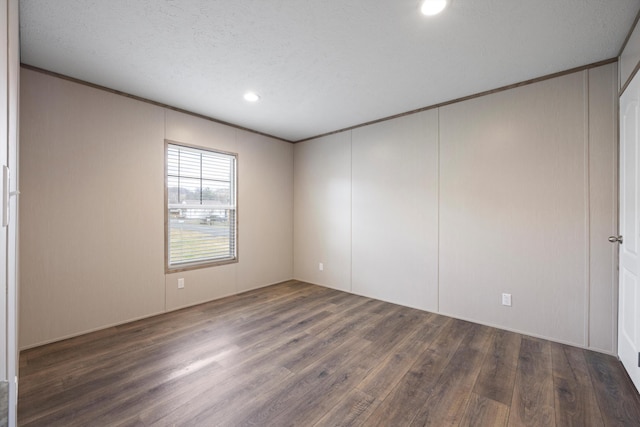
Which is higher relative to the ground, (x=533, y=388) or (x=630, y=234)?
(x=630, y=234)

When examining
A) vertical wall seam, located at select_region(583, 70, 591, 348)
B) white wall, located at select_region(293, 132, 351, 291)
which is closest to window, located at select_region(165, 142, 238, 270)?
white wall, located at select_region(293, 132, 351, 291)

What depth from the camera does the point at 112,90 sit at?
2.90 m

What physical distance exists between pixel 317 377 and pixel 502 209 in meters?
2.42

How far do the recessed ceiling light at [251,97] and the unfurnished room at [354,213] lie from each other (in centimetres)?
6

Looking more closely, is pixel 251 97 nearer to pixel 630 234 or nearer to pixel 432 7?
pixel 432 7

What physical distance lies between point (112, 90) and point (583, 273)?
16.0ft

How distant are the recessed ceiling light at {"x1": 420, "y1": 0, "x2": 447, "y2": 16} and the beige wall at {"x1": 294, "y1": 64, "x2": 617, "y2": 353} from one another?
1546 mm

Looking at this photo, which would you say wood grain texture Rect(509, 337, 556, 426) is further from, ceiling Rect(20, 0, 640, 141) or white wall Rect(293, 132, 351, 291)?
ceiling Rect(20, 0, 640, 141)

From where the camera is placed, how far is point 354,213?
413cm

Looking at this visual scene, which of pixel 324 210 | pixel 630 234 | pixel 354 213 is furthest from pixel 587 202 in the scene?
pixel 324 210

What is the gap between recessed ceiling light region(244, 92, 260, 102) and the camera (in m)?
3.02

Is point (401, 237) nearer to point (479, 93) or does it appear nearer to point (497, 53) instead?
point (479, 93)

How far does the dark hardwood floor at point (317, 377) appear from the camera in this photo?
168 cm

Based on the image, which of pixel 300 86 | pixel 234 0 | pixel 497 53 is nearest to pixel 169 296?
pixel 300 86
